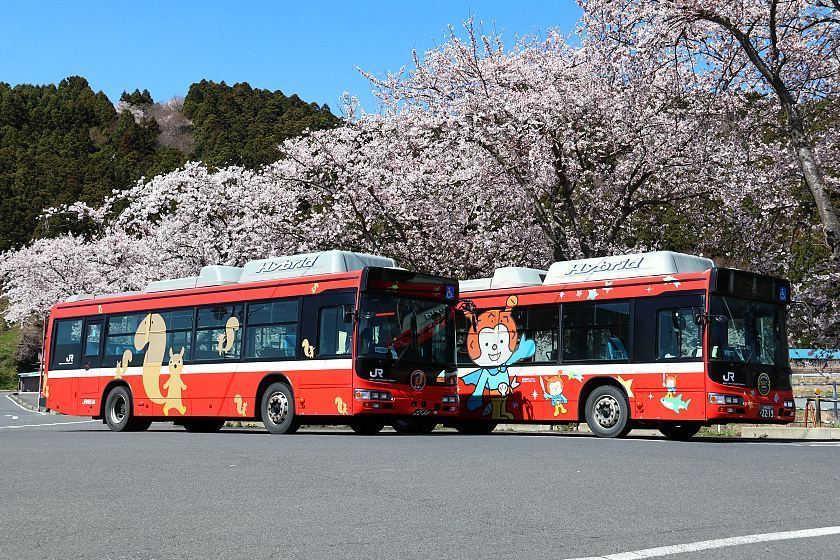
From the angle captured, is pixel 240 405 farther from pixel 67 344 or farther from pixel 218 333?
pixel 67 344

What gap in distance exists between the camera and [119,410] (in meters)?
23.3

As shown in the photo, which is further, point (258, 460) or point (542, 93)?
point (542, 93)

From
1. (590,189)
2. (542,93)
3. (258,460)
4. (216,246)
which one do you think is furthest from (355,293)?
(216,246)

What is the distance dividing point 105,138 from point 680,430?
469ft

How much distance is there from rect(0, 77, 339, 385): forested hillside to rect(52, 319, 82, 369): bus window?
40.0 metres

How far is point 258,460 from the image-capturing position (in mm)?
12445

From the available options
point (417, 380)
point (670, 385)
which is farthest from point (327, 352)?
point (670, 385)

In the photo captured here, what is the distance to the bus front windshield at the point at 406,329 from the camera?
18578mm

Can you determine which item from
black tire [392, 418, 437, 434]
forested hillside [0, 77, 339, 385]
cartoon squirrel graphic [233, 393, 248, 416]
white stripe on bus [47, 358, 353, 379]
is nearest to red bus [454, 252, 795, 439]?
black tire [392, 418, 437, 434]

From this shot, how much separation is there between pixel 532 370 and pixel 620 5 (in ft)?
29.3

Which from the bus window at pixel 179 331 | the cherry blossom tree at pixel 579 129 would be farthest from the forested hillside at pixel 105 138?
the bus window at pixel 179 331

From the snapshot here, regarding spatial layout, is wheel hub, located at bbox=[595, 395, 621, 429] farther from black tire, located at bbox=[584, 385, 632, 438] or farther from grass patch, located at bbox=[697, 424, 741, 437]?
grass patch, located at bbox=[697, 424, 741, 437]

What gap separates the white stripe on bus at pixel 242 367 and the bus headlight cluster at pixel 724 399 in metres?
6.04

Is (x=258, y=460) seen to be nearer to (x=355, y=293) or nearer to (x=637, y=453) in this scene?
(x=637, y=453)
